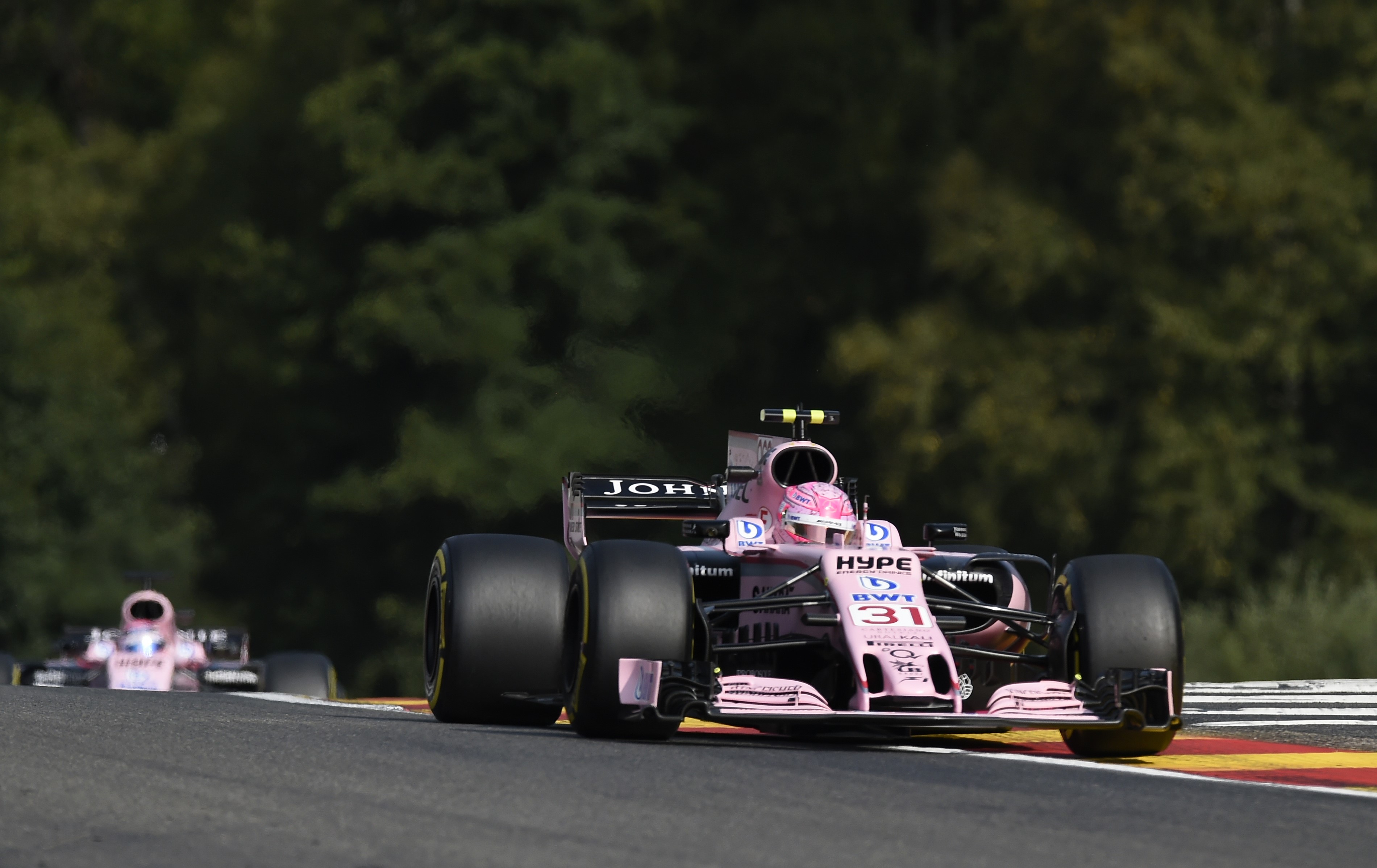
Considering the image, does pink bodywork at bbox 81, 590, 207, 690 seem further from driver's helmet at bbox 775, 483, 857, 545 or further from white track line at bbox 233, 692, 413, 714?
driver's helmet at bbox 775, 483, 857, 545

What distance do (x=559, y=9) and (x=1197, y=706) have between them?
81.4ft

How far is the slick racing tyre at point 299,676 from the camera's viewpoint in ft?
68.3

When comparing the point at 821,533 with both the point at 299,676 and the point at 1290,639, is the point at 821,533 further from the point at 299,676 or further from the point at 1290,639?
the point at 299,676

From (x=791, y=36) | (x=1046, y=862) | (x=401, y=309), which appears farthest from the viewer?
(x=791, y=36)

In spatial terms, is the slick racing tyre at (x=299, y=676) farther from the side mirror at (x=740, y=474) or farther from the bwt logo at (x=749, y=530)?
the bwt logo at (x=749, y=530)

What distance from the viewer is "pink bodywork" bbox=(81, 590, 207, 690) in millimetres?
21922

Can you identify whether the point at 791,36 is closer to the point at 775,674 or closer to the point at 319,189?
the point at 319,189

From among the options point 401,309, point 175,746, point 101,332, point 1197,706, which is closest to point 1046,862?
point 175,746

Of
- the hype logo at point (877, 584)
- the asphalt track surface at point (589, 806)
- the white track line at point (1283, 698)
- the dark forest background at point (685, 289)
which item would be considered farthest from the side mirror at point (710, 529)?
the dark forest background at point (685, 289)

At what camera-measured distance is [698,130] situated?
1529 inches

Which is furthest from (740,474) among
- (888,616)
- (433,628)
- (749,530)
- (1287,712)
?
(1287,712)

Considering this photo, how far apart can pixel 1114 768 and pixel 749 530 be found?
8.97 feet

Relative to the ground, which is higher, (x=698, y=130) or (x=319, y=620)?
(x=698, y=130)

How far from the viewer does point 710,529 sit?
11.8m
